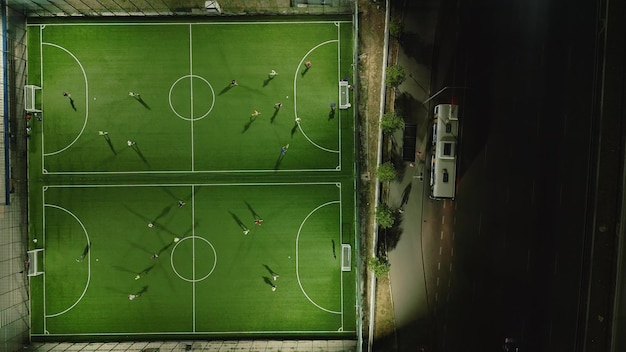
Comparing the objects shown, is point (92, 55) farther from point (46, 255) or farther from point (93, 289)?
point (93, 289)

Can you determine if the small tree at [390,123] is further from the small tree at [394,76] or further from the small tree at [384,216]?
the small tree at [384,216]

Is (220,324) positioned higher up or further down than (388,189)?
further down

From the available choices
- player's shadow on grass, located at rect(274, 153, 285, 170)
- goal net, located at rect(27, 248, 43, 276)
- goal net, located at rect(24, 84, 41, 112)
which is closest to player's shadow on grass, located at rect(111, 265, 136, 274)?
goal net, located at rect(27, 248, 43, 276)

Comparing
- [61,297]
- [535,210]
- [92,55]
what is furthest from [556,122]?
[61,297]

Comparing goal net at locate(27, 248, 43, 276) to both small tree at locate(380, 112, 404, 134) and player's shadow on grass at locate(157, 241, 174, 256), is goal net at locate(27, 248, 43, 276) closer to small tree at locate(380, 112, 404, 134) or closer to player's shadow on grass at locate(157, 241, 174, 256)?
player's shadow on grass at locate(157, 241, 174, 256)

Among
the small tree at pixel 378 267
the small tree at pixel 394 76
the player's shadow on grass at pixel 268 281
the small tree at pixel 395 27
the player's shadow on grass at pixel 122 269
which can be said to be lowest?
the player's shadow on grass at pixel 268 281

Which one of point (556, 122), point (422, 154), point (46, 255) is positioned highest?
point (556, 122)

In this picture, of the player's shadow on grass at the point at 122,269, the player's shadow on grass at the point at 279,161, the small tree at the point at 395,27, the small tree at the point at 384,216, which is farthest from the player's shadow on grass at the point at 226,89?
the player's shadow on grass at the point at 122,269
